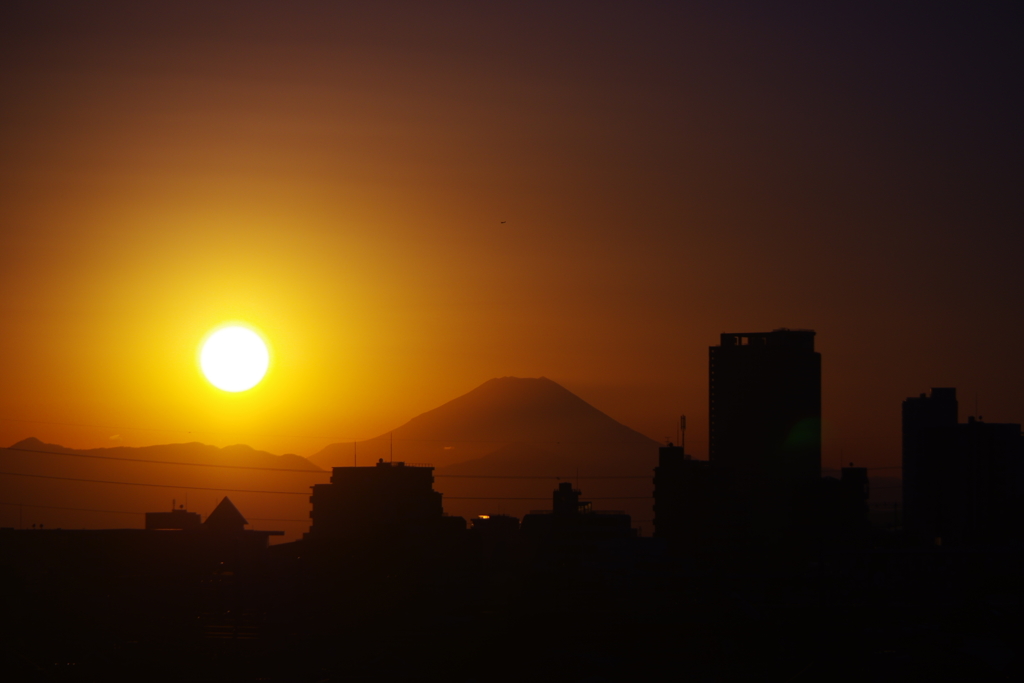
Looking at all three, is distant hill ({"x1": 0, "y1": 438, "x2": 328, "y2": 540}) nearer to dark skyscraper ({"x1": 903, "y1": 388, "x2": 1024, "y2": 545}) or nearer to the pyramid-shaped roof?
the pyramid-shaped roof

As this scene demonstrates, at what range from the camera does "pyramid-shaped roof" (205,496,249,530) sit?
87.6 m

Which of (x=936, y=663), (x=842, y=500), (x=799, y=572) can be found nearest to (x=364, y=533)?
(x=799, y=572)

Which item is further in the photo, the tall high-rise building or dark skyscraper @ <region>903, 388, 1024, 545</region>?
the tall high-rise building

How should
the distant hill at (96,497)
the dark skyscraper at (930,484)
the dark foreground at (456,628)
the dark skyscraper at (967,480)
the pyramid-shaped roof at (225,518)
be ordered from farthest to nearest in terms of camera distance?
the distant hill at (96,497)
the dark skyscraper at (930,484)
the dark skyscraper at (967,480)
the pyramid-shaped roof at (225,518)
the dark foreground at (456,628)

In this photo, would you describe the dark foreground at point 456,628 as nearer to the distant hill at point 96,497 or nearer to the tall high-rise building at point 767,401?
the tall high-rise building at point 767,401

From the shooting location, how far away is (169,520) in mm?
88812

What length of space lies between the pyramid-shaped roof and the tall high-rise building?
7797cm

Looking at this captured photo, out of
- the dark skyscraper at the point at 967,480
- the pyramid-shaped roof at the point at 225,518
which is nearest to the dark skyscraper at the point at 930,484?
the dark skyscraper at the point at 967,480

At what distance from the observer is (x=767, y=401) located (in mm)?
149625

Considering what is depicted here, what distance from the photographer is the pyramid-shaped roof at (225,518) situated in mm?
87562

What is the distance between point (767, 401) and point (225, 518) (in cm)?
8686

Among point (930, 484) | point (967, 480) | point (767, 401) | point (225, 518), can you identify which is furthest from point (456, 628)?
point (767, 401)

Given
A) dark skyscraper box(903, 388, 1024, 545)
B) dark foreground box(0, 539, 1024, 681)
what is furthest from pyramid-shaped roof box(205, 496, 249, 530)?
dark skyscraper box(903, 388, 1024, 545)

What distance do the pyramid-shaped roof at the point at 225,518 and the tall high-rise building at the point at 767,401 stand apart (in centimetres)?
7797
